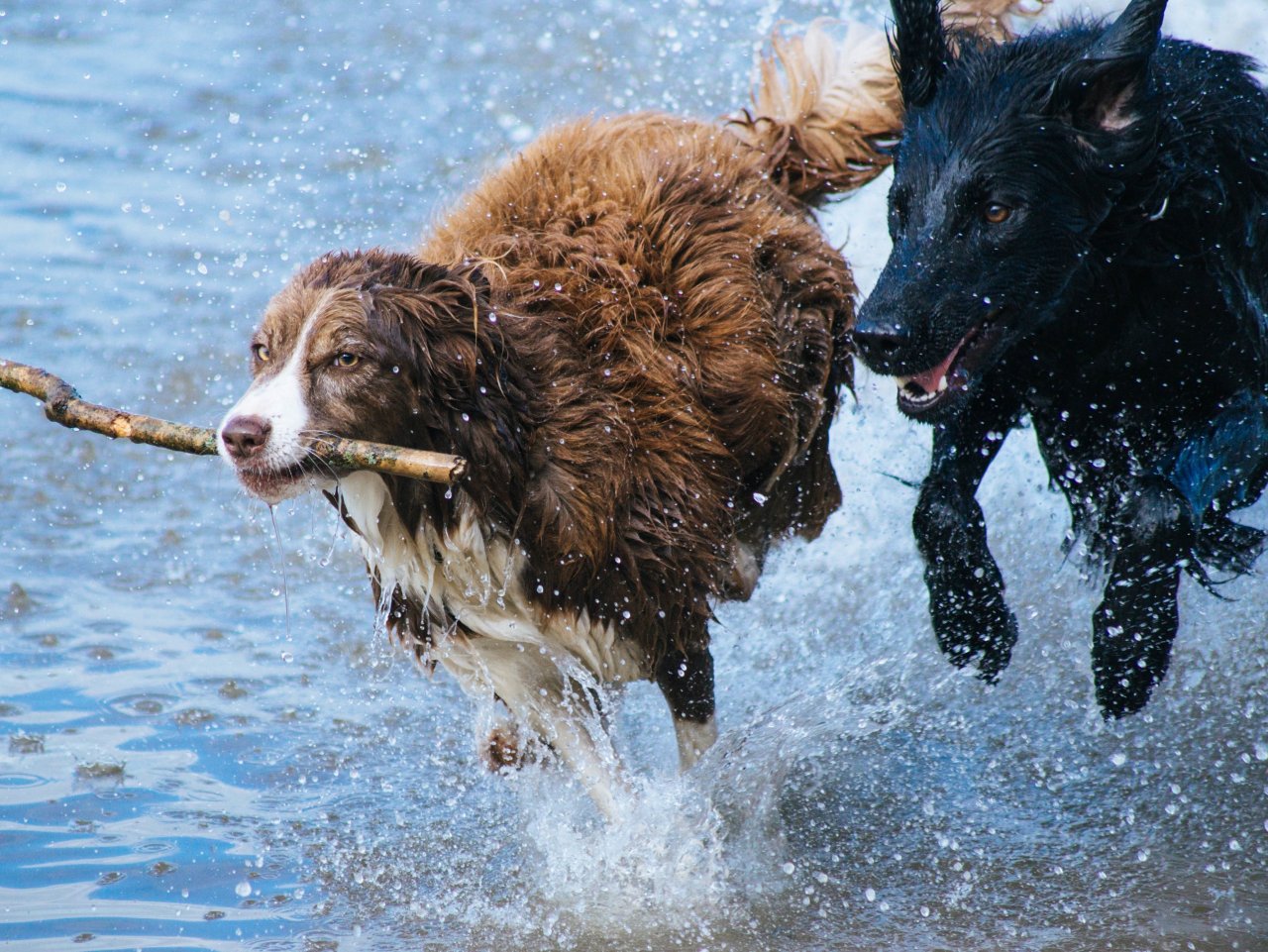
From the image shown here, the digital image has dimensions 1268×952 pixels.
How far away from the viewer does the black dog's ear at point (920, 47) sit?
12.0 ft

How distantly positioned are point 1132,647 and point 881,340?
1.03 meters

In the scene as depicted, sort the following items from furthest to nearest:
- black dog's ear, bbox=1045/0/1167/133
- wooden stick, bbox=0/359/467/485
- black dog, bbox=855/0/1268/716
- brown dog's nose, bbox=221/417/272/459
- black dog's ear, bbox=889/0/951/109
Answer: black dog's ear, bbox=889/0/951/109 → black dog, bbox=855/0/1268/716 → black dog's ear, bbox=1045/0/1167/133 → wooden stick, bbox=0/359/467/485 → brown dog's nose, bbox=221/417/272/459

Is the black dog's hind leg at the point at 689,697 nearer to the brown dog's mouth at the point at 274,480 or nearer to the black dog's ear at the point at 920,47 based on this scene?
the brown dog's mouth at the point at 274,480

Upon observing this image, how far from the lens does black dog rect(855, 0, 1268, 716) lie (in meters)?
3.39

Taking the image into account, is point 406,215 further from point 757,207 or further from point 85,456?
point 757,207

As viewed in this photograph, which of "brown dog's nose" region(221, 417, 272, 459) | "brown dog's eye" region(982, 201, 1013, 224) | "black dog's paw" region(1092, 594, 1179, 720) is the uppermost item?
"brown dog's eye" region(982, 201, 1013, 224)

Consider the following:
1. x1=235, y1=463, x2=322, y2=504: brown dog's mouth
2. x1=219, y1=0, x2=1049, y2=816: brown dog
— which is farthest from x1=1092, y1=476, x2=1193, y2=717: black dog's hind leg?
x1=235, y1=463, x2=322, y2=504: brown dog's mouth

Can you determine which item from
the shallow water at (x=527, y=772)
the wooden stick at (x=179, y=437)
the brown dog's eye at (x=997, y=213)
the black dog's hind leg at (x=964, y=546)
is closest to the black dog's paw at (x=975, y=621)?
the black dog's hind leg at (x=964, y=546)

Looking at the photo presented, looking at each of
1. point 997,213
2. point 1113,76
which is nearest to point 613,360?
point 997,213

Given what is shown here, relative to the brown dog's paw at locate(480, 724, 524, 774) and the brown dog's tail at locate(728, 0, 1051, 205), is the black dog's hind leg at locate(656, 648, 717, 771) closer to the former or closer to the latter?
the brown dog's paw at locate(480, 724, 524, 774)

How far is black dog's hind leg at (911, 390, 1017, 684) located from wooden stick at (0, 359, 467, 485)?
134cm

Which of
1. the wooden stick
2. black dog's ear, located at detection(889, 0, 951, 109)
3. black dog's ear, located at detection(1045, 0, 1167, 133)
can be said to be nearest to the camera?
the wooden stick

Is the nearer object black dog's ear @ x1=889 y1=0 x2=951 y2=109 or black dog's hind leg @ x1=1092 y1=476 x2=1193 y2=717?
black dog's hind leg @ x1=1092 y1=476 x2=1193 y2=717

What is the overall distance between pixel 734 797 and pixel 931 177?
6.07 ft
